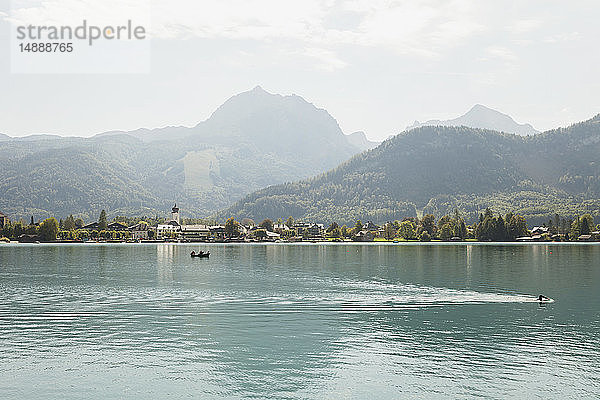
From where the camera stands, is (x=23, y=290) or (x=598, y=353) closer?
(x=598, y=353)

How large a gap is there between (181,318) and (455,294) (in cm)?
3467

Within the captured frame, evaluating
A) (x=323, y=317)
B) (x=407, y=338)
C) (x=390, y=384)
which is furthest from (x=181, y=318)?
(x=390, y=384)

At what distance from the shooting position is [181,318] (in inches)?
2103

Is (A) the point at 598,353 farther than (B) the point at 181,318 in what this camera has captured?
No

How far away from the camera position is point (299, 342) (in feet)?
141

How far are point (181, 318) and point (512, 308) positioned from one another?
109ft

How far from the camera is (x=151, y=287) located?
264 ft

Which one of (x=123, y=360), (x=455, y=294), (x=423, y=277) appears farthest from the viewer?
(x=423, y=277)

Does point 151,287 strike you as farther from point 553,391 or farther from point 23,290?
point 553,391

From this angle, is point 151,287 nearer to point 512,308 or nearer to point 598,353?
point 512,308

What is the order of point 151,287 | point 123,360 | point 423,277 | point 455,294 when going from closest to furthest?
point 123,360, point 455,294, point 151,287, point 423,277

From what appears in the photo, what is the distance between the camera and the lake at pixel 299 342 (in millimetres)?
32312

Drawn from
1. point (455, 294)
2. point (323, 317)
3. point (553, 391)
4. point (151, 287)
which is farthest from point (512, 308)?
point (151, 287)

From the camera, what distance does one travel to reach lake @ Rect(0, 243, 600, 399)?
106 feet
